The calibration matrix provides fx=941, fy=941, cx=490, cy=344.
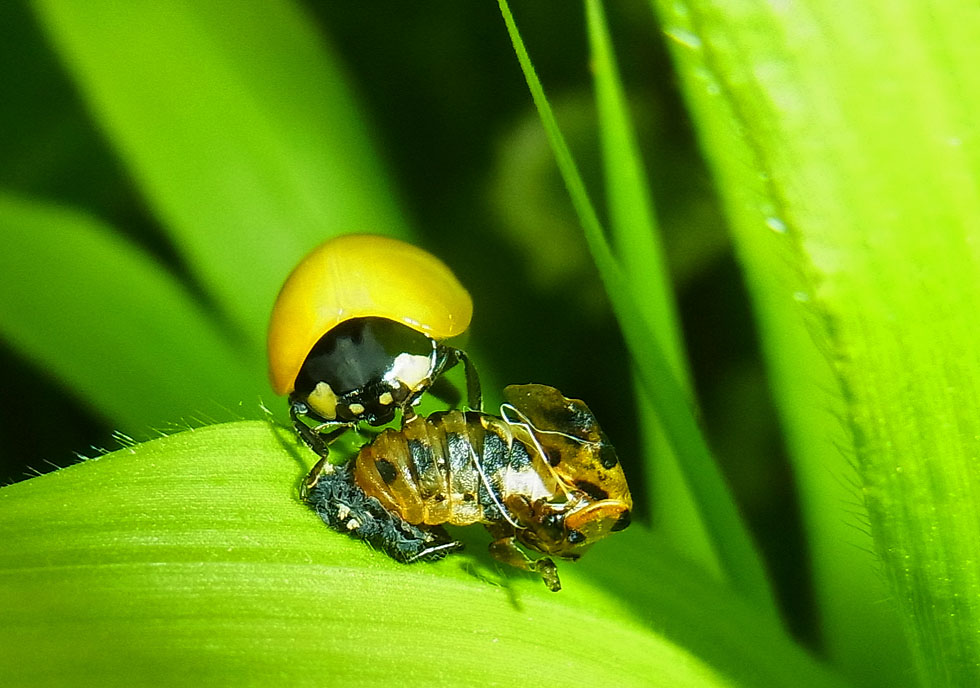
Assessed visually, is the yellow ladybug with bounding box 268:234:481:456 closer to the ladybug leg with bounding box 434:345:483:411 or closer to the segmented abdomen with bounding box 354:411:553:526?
the ladybug leg with bounding box 434:345:483:411

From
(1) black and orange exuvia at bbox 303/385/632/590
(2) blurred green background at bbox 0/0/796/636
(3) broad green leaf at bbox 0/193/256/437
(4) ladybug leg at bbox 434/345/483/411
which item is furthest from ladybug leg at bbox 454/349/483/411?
(2) blurred green background at bbox 0/0/796/636

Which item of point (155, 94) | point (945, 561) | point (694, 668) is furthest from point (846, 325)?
point (155, 94)

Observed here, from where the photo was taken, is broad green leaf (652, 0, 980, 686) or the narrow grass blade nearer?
broad green leaf (652, 0, 980, 686)

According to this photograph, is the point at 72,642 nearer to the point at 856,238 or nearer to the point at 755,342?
the point at 856,238

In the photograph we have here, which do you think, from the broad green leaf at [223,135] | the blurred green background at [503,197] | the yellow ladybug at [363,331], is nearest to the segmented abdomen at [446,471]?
the yellow ladybug at [363,331]

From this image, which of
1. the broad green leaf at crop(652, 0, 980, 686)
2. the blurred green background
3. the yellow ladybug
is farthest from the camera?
the blurred green background

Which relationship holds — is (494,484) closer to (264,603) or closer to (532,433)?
(532,433)

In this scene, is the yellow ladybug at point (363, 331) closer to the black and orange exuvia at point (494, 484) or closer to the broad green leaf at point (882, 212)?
the black and orange exuvia at point (494, 484)
